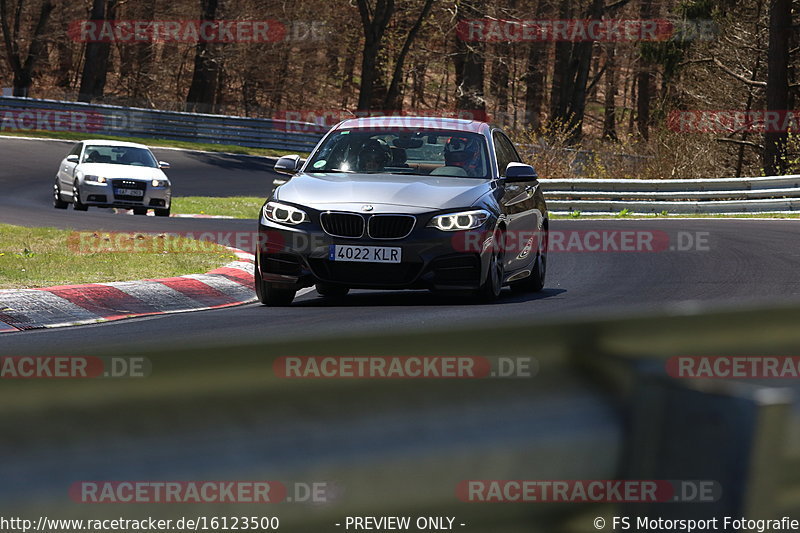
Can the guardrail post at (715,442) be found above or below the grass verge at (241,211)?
above

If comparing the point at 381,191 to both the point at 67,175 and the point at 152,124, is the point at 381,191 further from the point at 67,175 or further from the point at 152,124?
the point at 152,124

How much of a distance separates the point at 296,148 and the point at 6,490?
46.7 m

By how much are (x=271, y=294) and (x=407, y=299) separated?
4.35 feet

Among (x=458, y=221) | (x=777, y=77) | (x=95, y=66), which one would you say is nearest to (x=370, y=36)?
(x=95, y=66)

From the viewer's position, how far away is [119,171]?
23.8 meters

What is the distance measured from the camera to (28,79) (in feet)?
191

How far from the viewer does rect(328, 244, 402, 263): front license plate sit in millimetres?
9547

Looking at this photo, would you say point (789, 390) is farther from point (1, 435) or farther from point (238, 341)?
point (1, 435)

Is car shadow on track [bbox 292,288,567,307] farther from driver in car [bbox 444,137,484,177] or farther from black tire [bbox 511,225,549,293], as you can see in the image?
driver in car [bbox 444,137,484,177]

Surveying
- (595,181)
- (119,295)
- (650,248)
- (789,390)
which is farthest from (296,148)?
(789,390)

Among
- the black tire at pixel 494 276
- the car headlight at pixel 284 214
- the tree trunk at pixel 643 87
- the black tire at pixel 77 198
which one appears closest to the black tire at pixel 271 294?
the car headlight at pixel 284 214

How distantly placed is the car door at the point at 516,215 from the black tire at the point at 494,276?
189mm

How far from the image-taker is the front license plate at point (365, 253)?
9547mm

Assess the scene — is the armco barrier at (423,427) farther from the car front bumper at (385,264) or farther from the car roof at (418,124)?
the car roof at (418,124)
